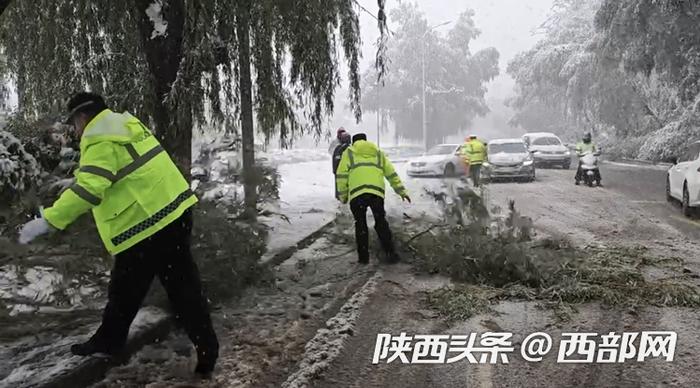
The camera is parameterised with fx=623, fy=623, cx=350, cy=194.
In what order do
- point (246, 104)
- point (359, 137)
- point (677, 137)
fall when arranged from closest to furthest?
point (359, 137)
point (246, 104)
point (677, 137)

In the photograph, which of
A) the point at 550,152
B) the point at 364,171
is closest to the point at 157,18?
the point at 364,171

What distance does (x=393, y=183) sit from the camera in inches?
292

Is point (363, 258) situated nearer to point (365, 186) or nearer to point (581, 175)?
point (365, 186)

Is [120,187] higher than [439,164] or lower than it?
higher

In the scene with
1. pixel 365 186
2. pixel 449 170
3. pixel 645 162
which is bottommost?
pixel 645 162

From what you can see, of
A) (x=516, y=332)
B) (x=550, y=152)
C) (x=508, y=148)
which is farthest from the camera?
(x=550, y=152)

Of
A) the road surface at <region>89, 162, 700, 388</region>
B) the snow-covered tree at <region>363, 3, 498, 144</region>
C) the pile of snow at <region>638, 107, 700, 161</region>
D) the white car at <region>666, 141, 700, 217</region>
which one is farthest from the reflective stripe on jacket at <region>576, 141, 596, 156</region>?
the snow-covered tree at <region>363, 3, 498, 144</region>

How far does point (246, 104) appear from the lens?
816 cm

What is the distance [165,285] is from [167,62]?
3385 mm

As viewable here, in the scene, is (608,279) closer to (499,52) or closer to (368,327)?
(368,327)

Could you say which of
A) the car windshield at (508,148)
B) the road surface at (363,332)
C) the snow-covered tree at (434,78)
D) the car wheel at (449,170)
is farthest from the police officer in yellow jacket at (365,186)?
the snow-covered tree at (434,78)

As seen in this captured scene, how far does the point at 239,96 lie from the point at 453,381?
5.12 meters

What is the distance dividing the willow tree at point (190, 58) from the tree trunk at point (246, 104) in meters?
0.02

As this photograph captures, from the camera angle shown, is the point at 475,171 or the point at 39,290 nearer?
the point at 39,290
